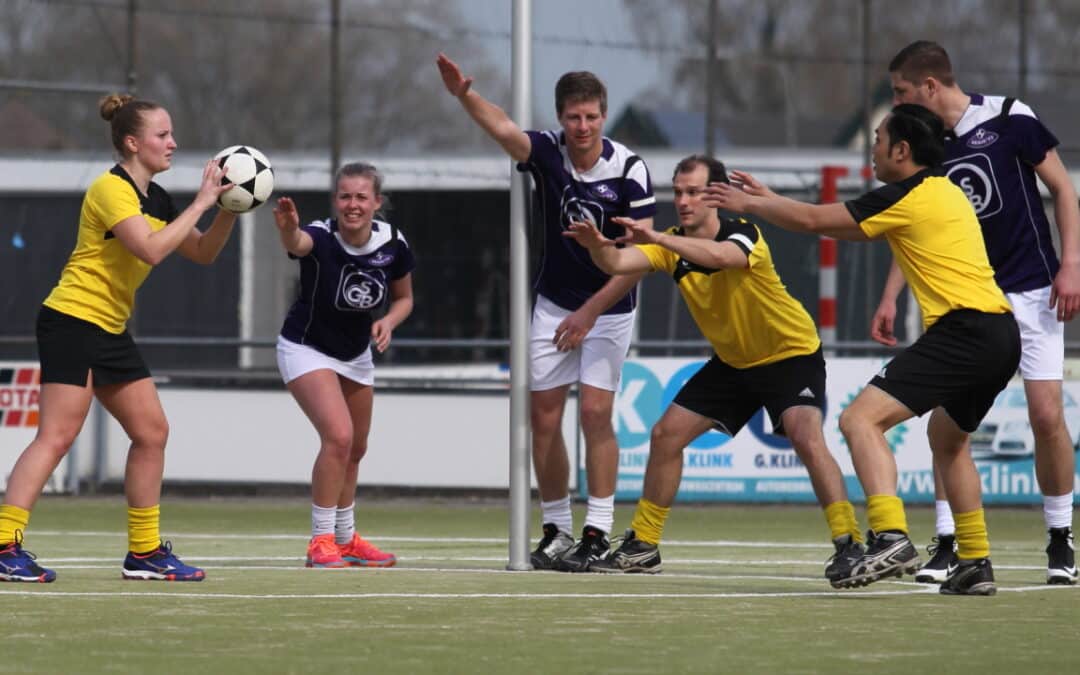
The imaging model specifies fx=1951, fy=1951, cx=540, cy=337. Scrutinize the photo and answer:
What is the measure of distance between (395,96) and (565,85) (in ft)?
56.9

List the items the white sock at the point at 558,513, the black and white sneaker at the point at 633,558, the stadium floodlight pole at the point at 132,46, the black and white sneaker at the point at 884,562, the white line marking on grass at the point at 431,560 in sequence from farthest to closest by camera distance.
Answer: the stadium floodlight pole at the point at 132,46 < the white line marking on grass at the point at 431,560 < the white sock at the point at 558,513 < the black and white sneaker at the point at 633,558 < the black and white sneaker at the point at 884,562

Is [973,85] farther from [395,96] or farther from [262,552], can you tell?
[262,552]

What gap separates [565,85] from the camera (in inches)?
322

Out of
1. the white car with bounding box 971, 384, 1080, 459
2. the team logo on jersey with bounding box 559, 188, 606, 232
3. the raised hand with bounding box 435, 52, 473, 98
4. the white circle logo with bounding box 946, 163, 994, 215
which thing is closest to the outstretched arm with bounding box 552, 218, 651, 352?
the team logo on jersey with bounding box 559, 188, 606, 232

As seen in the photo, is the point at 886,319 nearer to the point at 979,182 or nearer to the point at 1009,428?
the point at 979,182

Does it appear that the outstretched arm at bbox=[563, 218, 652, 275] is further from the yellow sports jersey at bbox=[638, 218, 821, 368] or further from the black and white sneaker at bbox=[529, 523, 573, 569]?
the black and white sneaker at bbox=[529, 523, 573, 569]

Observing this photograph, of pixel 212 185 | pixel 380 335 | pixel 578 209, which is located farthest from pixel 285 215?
pixel 578 209

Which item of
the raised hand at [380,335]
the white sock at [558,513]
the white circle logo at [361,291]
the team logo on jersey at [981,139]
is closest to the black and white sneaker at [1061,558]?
the team logo on jersey at [981,139]

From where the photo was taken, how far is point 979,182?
788 cm

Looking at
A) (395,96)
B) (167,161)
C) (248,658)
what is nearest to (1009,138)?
(167,161)

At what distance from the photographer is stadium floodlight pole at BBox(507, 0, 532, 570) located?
8375 mm

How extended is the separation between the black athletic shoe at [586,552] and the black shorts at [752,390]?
75cm

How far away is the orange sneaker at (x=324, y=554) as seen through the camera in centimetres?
861

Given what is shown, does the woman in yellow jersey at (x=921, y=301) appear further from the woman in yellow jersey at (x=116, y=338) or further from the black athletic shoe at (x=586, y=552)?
the woman in yellow jersey at (x=116, y=338)
